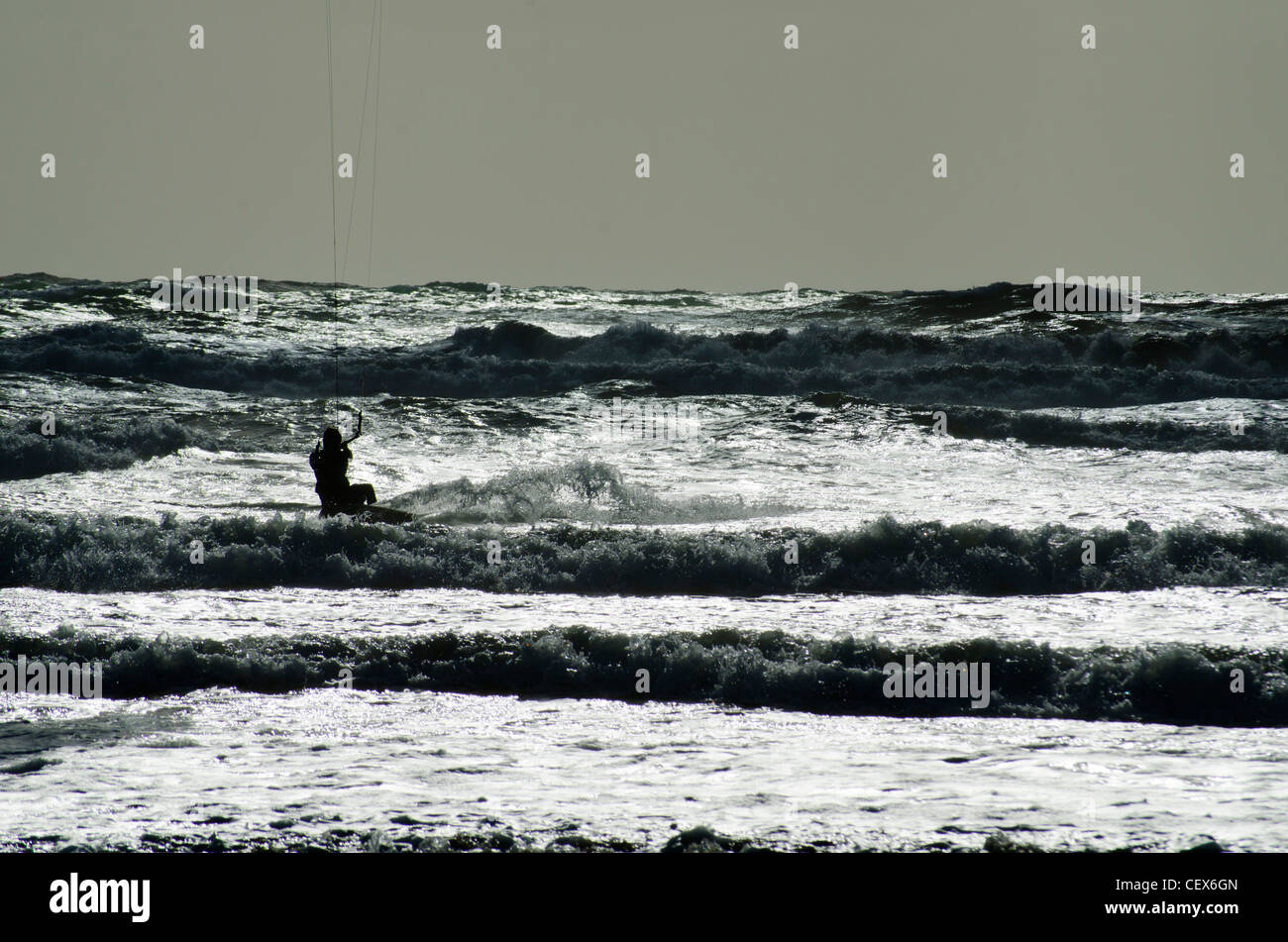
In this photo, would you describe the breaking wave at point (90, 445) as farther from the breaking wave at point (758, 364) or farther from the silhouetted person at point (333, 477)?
the breaking wave at point (758, 364)

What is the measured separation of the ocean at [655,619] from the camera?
4.24m

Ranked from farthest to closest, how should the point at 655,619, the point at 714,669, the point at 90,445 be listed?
the point at 90,445 → the point at 655,619 → the point at 714,669

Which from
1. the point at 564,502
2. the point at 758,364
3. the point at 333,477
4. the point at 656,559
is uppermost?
the point at 758,364

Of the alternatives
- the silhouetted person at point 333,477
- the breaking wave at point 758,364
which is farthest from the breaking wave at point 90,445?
the breaking wave at point 758,364

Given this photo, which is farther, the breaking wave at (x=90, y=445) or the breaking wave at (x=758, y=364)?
the breaking wave at (x=758, y=364)

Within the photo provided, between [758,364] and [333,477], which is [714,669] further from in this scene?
[758,364]

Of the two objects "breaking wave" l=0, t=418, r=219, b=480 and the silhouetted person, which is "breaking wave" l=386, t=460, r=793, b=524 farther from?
"breaking wave" l=0, t=418, r=219, b=480

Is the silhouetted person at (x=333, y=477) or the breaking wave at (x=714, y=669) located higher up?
the silhouetted person at (x=333, y=477)

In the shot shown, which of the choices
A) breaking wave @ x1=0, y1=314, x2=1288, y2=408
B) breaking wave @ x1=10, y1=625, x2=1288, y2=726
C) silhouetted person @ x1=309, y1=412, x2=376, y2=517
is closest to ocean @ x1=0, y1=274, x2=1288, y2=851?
breaking wave @ x1=10, y1=625, x2=1288, y2=726

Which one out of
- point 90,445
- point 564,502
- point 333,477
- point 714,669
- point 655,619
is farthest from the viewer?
point 90,445

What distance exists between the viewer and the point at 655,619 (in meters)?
7.50

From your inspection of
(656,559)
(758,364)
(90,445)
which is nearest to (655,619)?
(656,559)
